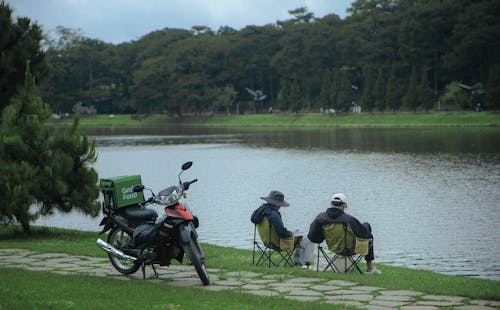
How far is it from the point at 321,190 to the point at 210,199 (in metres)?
4.49

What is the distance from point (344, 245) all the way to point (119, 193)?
3.39 metres

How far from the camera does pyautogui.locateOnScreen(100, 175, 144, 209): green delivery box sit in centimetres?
1060

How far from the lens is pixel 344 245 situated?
10688mm

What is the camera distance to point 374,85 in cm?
8238

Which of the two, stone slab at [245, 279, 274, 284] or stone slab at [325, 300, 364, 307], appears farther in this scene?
stone slab at [245, 279, 274, 284]

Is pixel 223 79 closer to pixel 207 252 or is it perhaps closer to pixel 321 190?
pixel 321 190

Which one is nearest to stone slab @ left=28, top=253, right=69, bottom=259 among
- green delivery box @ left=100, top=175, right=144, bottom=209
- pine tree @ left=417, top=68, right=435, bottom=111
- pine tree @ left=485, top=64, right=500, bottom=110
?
green delivery box @ left=100, top=175, right=144, bottom=209

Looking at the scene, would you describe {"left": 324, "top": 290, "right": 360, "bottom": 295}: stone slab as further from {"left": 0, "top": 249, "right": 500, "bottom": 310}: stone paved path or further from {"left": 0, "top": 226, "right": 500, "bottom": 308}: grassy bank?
{"left": 0, "top": 226, "right": 500, "bottom": 308}: grassy bank

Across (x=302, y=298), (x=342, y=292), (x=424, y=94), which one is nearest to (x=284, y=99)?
(x=424, y=94)

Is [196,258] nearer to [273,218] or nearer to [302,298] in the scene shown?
[302,298]

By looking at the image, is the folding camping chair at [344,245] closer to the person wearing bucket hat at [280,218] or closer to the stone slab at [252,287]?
the person wearing bucket hat at [280,218]

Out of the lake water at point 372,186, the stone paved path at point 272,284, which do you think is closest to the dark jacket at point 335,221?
the stone paved path at point 272,284

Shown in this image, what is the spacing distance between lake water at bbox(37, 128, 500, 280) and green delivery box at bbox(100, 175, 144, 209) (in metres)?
6.05

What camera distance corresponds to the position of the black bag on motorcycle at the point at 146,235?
9539 millimetres
